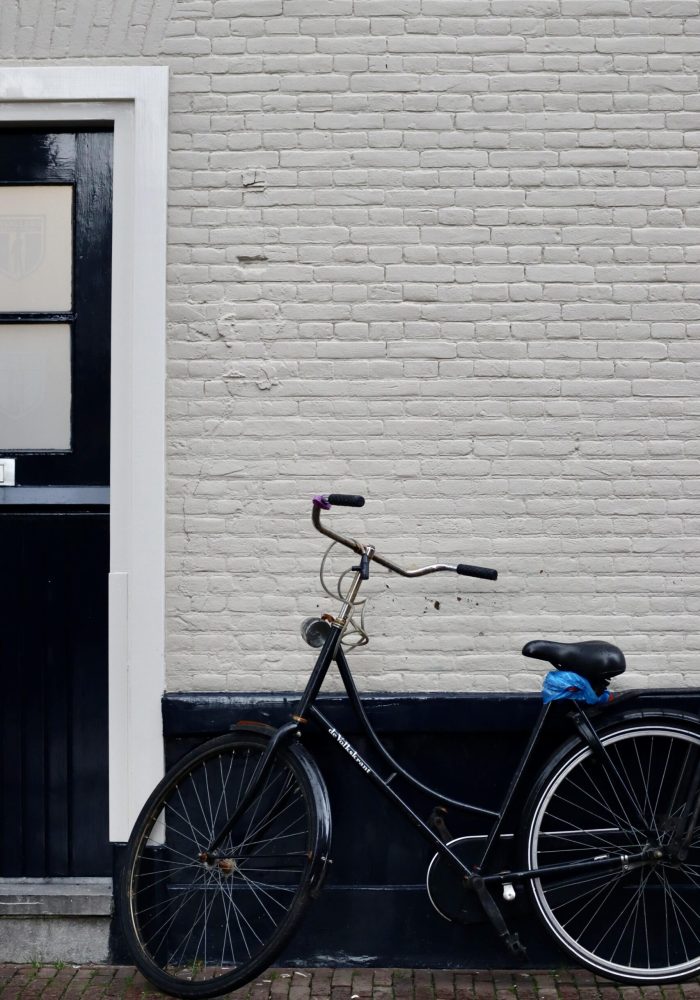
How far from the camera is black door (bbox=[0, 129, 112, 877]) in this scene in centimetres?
385

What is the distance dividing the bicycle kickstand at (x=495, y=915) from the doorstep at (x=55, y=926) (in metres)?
1.39

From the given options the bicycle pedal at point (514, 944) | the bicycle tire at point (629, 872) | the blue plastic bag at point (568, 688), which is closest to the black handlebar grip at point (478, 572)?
the blue plastic bag at point (568, 688)

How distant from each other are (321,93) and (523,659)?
2249mm

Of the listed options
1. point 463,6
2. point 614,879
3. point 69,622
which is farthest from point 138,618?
point 463,6

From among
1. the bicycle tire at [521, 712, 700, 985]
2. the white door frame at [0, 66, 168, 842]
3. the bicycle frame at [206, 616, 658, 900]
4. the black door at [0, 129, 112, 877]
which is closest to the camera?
the bicycle frame at [206, 616, 658, 900]

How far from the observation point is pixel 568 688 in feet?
11.1

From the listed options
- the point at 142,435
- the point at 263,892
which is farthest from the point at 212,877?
the point at 142,435

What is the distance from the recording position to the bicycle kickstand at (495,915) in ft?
10.9

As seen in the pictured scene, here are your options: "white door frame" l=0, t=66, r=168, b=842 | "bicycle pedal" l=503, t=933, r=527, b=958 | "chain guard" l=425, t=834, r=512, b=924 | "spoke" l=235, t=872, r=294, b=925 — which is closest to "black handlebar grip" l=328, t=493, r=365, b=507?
"white door frame" l=0, t=66, r=168, b=842

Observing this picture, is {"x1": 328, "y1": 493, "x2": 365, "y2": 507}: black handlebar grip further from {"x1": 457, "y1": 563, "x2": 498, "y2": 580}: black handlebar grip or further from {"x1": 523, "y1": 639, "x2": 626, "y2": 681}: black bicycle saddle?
{"x1": 523, "y1": 639, "x2": 626, "y2": 681}: black bicycle saddle

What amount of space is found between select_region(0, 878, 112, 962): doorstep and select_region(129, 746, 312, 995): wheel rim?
0.20m

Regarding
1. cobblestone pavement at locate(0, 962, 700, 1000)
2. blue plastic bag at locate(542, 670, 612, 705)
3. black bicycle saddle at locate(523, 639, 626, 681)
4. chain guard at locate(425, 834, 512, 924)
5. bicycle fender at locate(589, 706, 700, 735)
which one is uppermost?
black bicycle saddle at locate(523, 639, 626, 681)

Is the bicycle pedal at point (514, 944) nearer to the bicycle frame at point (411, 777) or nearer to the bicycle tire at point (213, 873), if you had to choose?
the bicycle frame at point (411, 777)

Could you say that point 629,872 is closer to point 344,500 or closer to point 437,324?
point 344,500
